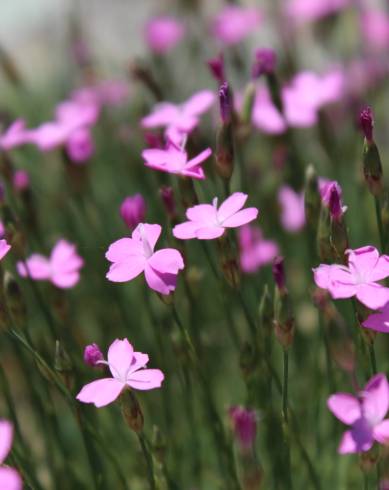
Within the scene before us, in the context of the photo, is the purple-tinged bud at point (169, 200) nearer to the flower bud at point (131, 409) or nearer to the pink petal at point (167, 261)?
the pink petal at point (167, 261)

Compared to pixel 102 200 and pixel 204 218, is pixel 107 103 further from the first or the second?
pixel 204 218

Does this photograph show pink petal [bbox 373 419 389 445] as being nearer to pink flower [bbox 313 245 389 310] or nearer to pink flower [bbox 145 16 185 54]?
pink flower [bbox 313 245 389 310]

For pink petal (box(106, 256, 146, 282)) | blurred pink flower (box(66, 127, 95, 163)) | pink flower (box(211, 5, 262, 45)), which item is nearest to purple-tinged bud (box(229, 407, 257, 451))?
pink petal (box(106, 256, 146, 282))

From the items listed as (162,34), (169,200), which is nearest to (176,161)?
Result: (169,200)

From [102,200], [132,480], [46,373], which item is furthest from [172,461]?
[102,200]

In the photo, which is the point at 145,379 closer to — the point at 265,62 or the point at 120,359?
the point at 120,359

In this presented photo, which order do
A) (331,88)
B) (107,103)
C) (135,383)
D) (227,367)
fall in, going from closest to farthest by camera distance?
(135,383)
(331,88)
(227,367)
(107,103)
